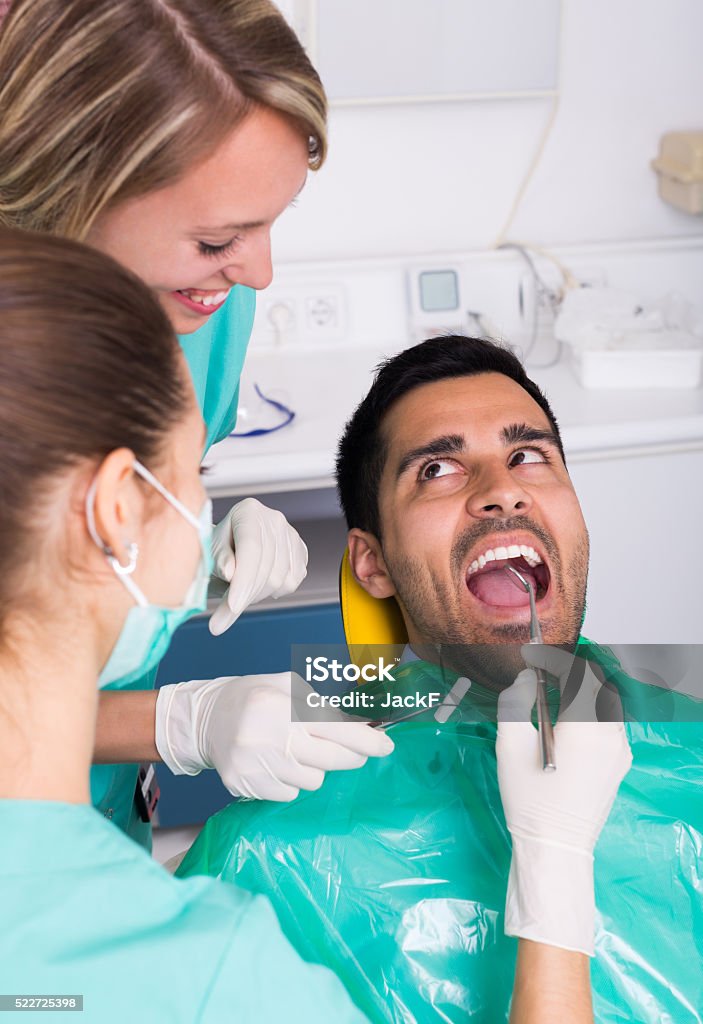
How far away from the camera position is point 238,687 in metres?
1.22

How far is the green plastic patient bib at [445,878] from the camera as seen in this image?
3.55 ft

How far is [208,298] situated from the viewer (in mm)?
1185

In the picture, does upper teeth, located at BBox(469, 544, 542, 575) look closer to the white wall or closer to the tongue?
the tongue

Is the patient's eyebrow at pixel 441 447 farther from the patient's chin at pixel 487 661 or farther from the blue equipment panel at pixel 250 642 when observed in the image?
the blue equipment panel at pixel 250 642

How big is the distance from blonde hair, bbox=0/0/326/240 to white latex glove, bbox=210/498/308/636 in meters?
0.50

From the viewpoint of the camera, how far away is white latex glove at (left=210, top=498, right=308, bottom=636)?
1338mm

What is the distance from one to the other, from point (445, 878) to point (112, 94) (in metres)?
0.88

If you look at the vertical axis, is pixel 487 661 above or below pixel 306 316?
below

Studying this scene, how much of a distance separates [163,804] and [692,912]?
130 cm

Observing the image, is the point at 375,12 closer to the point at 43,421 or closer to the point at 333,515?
the point at 333,515

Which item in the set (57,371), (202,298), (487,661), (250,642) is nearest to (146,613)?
(57,371)

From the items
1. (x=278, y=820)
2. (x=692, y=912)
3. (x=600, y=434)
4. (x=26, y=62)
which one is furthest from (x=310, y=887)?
(x=600, y=434)

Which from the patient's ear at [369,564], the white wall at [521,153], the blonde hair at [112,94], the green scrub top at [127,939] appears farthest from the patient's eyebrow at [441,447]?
the white wall at [521,153]

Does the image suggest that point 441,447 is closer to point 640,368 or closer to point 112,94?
point 112,94
